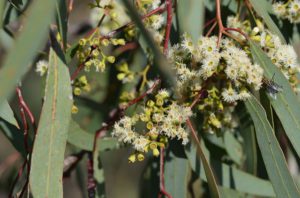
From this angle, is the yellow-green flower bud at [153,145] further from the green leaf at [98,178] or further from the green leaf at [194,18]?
the green leaf at [98,178]

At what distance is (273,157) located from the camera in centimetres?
175

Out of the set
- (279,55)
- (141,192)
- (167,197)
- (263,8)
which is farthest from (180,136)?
(141,192)

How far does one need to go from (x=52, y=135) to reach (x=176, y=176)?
510 millimetres

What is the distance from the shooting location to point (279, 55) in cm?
178

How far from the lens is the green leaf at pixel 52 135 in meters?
Result: 1.60

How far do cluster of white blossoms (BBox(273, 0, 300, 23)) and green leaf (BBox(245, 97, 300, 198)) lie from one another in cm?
35

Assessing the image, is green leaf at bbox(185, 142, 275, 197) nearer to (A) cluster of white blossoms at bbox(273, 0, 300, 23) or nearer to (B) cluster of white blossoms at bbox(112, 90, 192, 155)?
(B) cluster of white blossoms at bbox(112, 90, 192, 155)

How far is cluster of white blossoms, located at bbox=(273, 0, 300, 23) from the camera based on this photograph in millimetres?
1930

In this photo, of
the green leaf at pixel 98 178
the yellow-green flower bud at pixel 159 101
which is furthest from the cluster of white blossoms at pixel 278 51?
the green leaf at pixel 98 178

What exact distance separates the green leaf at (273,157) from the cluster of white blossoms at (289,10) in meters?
0.35

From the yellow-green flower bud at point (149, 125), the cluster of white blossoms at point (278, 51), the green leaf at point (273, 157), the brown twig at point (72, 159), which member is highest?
the brown twig at point (72, 159)

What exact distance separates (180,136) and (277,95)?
0.32 metres

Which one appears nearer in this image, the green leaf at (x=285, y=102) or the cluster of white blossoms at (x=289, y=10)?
the green leaf at (x=285, y=102)

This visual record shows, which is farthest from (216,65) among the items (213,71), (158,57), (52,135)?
(52,135)
